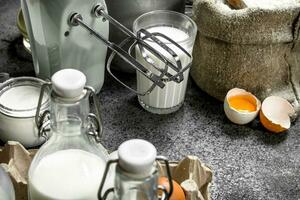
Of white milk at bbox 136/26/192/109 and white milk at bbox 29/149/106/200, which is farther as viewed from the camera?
white milk at bbox 136/26/192/109

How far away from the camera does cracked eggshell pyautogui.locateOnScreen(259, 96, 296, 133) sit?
74cm

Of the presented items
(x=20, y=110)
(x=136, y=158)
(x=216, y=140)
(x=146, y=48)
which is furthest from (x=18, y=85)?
(x=136, y=158)

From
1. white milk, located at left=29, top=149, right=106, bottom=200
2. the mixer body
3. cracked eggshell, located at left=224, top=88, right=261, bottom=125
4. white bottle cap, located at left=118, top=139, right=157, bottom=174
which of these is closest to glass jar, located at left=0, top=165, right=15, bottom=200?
white milk, located at left=29, top=149, right=106, bottom=200

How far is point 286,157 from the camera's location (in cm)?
72

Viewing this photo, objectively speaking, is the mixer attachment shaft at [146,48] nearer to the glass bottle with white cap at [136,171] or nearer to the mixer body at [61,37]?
the mixer body at [61,37]

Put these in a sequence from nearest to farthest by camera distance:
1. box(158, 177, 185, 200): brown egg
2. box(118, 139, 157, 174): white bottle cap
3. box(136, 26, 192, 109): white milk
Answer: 1. box(118, 139, 157, 174): white bottle cap
2. box(158, 177, 185, 200): brown egg
3. box(136, 26, 192, 109): white milk

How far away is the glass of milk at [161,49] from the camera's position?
0.73m

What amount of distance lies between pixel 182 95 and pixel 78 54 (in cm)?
17

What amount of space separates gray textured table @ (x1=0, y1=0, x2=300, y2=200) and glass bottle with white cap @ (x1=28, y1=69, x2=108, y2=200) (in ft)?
0.89

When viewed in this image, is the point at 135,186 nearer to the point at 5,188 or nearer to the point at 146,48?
the point at 5,188

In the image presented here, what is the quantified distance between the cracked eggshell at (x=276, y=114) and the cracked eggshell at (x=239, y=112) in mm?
12

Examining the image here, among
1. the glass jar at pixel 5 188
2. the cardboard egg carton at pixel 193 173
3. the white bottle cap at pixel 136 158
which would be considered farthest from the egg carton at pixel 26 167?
the white bottle cap at pixel 136 158

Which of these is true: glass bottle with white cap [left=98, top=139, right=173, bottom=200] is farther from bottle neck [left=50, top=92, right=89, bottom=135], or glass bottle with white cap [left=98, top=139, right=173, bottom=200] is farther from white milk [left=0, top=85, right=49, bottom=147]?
white milk [left=0, top=85, right=49, bottom=147]

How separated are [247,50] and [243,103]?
0.27ft
